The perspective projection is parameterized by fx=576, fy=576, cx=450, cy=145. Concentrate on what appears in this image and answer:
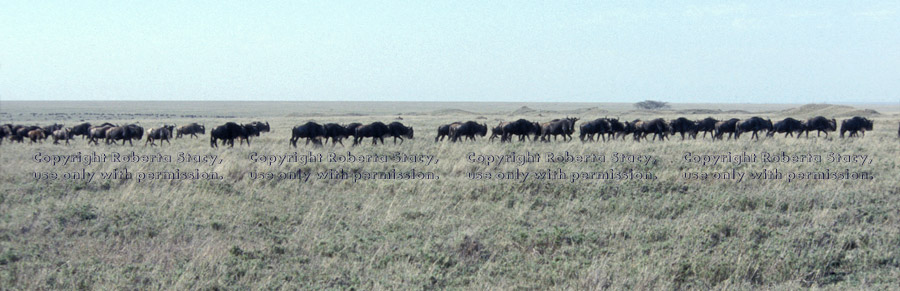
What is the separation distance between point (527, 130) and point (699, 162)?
35.9 ft

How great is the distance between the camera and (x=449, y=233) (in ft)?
24.7

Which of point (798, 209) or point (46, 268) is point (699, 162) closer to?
point (798, 209)

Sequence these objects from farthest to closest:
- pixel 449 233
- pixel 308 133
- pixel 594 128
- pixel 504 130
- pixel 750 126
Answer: pixel 750 126, pixel 594 128, pixel 504 130, pixel 308 133, pixel 449 233

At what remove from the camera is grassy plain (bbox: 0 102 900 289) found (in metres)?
5.81

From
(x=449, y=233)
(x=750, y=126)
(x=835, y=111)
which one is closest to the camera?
(x=449, y=233)

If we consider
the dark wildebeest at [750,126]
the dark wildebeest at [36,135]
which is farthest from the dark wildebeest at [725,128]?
the dark wildebeest at [36,135]

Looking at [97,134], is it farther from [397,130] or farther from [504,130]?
[504,130]

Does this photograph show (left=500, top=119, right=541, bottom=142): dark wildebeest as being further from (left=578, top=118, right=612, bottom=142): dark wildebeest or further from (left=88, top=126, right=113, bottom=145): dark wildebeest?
(left=88, top=126, right=113, bottom=145): dark wildebeest

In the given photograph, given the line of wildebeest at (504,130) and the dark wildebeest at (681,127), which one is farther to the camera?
the dark wildebeest at (681,127)

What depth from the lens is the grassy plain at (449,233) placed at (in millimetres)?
5809

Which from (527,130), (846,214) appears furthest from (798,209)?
(527,130)

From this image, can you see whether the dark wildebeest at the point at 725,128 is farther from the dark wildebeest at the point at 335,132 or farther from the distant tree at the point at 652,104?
the distant tree at the point at 652,104

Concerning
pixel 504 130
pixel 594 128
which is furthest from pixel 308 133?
pixel 594 128

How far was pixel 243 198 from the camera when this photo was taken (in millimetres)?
9852
